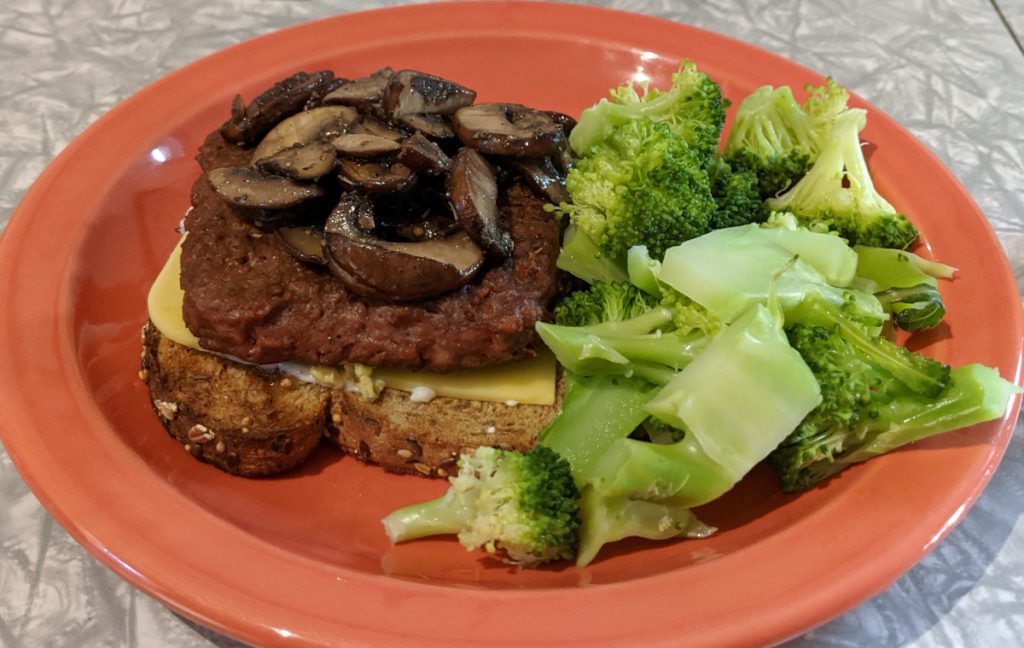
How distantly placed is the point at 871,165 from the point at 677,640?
2.36 meters

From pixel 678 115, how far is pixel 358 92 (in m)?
1.23

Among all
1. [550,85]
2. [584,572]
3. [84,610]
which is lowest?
[84,610]

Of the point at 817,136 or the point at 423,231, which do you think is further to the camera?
the point at 817,136

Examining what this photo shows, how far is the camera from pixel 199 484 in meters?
2.58

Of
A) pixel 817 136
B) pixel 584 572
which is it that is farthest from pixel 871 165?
pixel 584 572

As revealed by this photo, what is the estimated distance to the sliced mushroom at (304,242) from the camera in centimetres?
245

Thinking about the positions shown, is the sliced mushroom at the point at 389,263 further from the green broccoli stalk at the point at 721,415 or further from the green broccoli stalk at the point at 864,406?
the green broccoli stalk at the point at 864,406

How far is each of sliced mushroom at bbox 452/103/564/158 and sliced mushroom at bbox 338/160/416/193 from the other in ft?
0.94

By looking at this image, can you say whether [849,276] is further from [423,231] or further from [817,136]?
[423,231]

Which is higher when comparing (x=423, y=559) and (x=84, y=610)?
(x=423, y=559)

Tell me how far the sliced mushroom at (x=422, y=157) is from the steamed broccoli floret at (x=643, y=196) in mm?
455

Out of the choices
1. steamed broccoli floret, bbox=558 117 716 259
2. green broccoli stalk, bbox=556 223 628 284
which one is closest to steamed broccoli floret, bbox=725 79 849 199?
steamed broccoli floret, bbox=558 117 716 259

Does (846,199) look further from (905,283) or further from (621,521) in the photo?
(621,521)

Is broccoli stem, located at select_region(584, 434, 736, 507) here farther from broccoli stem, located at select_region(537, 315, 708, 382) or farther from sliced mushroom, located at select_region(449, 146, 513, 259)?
sliced mushroom, located at select_region(449, 146, 513, 259)
